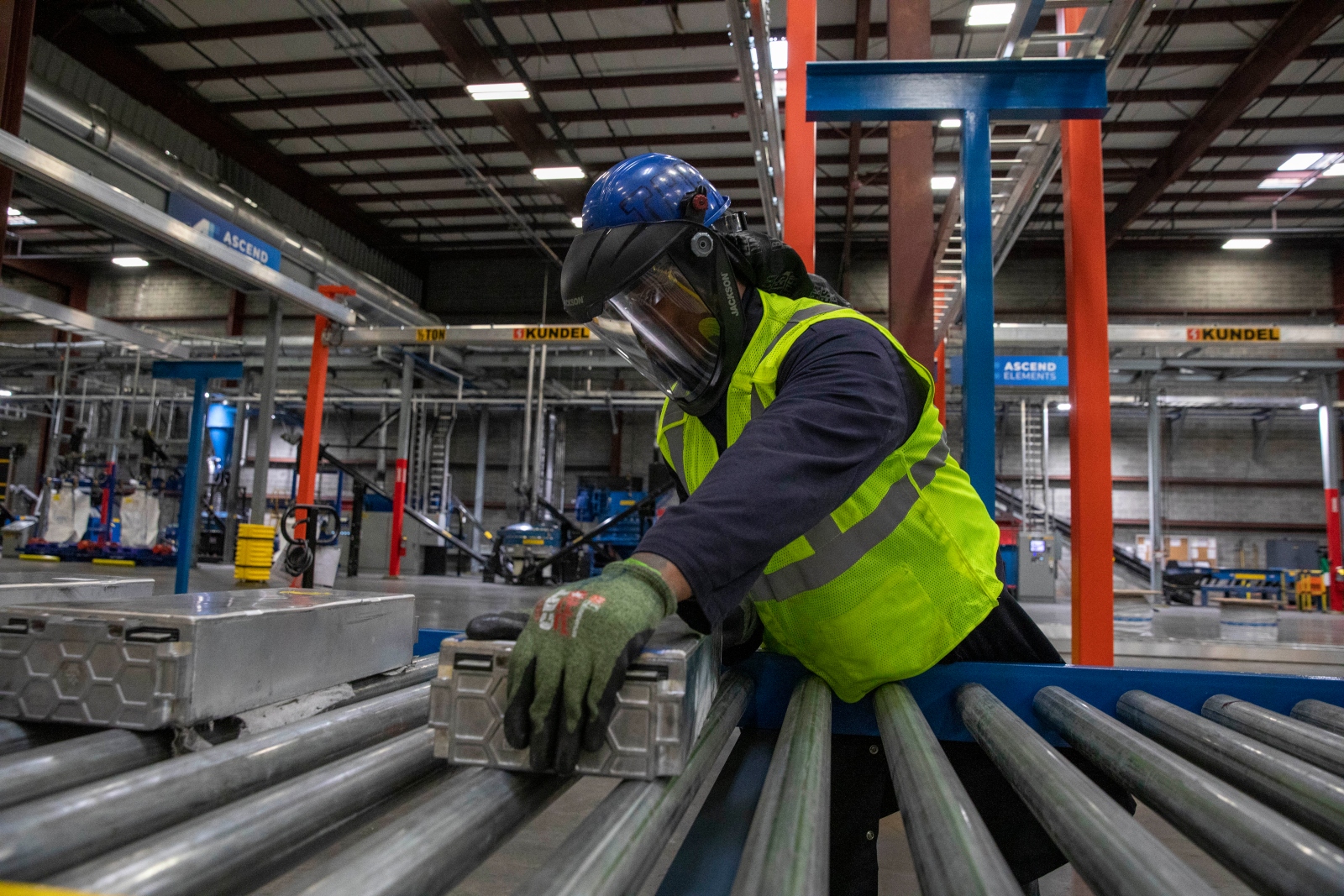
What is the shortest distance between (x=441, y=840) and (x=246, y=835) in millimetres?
178

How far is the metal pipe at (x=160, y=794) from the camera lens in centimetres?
65

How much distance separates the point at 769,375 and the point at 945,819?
2.52 feet

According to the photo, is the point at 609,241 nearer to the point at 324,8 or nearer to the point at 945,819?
the point at 945,819

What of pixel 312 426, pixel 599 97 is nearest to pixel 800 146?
pixel 312 426

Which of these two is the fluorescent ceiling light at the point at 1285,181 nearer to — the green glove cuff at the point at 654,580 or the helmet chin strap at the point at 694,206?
the helmet chin strap at the point at 694,206

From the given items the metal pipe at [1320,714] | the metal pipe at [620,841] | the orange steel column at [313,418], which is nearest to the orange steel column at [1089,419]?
the metal pipe at [1320,714]

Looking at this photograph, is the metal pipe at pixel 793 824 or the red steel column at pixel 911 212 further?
the red steel column at pixel 911 212

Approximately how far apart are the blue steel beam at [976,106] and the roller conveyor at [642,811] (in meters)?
1.44

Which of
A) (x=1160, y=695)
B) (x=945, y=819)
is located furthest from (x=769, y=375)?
(x=1160, y=695)

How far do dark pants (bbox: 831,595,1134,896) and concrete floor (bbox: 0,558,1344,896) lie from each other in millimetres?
605

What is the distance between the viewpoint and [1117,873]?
705mm

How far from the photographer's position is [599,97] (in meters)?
12.5

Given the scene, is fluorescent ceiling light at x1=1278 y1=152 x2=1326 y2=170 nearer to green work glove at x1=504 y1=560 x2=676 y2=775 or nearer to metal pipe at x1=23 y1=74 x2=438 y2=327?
metal pipe at x1=23 y1=74 x2=438 y2=327

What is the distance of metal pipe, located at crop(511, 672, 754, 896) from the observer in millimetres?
677
